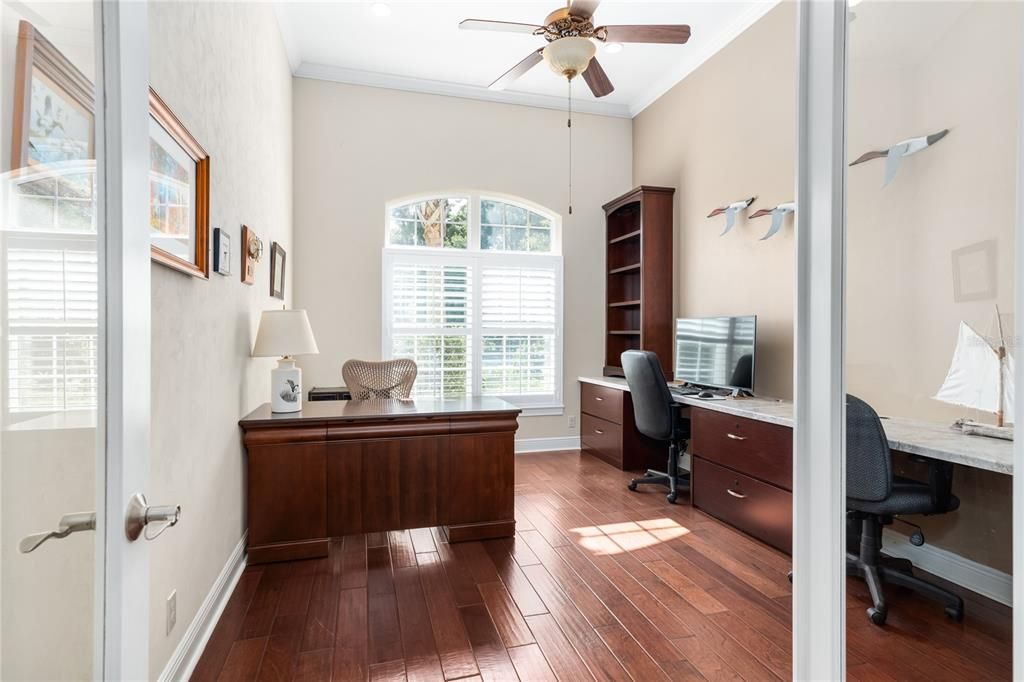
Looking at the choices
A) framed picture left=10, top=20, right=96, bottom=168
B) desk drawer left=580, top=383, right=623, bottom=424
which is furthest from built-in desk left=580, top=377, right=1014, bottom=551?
framed picture left=10, top=20, right=96, bottom=168

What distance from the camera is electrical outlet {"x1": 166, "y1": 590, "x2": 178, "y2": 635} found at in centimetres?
168

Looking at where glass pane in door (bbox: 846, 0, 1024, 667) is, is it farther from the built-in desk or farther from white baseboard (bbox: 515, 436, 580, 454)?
white baseboard (bbox: 515, 436, 580, 454)

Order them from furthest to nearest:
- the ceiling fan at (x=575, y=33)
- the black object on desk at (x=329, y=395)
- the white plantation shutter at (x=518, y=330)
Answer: the white plantation shutter at (x=518, y=330) < the black object on desk at (x=329, y=395) < the ceiling fan at (x=575, y=33)

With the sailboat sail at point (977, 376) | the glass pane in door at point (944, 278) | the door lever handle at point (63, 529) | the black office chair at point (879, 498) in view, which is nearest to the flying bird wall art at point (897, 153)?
the glass pane in door at point (944, 278)

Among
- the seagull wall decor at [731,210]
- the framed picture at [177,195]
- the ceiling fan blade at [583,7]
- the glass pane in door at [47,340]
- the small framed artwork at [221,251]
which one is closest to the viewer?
the glass pane in door at [47,340]

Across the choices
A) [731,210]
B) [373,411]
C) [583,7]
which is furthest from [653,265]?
[373,411]

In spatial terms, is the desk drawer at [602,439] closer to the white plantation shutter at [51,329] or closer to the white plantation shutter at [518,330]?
the white plantation shutter at [518,330]

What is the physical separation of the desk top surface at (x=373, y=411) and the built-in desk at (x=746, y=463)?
1335mm

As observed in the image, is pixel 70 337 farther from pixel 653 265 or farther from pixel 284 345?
pixel 653 265

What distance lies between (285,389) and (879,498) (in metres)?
2.65

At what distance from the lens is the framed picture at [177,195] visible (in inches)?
62.9

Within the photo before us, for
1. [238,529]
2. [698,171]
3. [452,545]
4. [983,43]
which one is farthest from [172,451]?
[698,171]

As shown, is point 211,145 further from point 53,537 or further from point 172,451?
point 53,537

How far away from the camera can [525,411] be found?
532 cm
